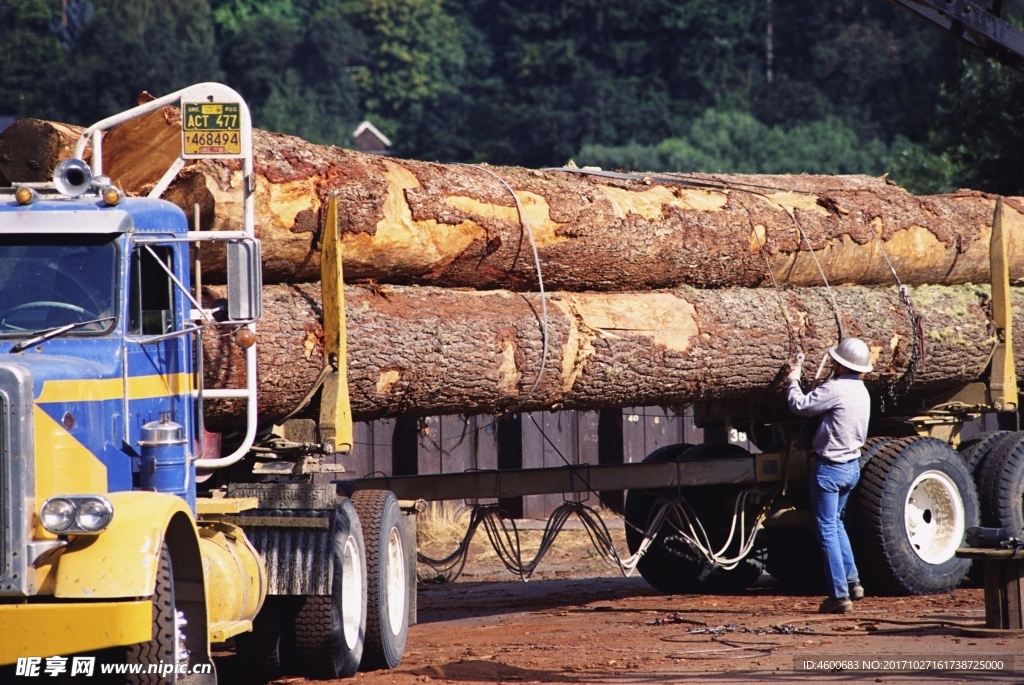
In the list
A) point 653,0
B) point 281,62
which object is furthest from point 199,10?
point 653,0

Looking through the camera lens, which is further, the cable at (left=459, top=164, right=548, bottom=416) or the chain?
the chain

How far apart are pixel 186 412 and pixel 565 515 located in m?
4.46

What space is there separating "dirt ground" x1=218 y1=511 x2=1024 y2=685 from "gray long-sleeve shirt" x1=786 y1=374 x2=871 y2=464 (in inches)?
48.5

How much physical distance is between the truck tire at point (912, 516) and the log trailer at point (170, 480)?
4 cm

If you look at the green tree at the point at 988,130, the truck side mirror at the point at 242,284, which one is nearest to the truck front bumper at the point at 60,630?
the truck side mirror at the point at 242,284

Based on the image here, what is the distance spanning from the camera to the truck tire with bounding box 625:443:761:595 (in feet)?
43.4

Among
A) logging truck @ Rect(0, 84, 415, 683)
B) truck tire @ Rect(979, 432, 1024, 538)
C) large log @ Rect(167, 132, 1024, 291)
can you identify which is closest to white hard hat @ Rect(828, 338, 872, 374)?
large log @ Rect(167, 132, 1024, 291)

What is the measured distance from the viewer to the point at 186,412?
800 centimetres

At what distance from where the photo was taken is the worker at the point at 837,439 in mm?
Answer: 11391

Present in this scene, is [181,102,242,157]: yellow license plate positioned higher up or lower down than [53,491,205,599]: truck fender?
higher up

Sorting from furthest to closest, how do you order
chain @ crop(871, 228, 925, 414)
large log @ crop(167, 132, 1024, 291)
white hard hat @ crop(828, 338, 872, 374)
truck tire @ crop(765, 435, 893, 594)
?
truck tire @ crop(765, 435, 893, 594) → chain @ crop(871, 228, 925, 414) → white hard hat @ crop(828, 338, 872, 374) → large log @ crop(167, 132, 1024, 291)

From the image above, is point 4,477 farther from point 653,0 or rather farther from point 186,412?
point 653,0

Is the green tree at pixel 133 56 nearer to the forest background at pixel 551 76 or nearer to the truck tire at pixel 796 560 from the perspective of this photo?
the forest background at pixel 551 76

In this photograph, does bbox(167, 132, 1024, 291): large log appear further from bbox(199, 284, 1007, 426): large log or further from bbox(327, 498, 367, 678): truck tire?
bbox(327, 498, 367, 678): truck tire
